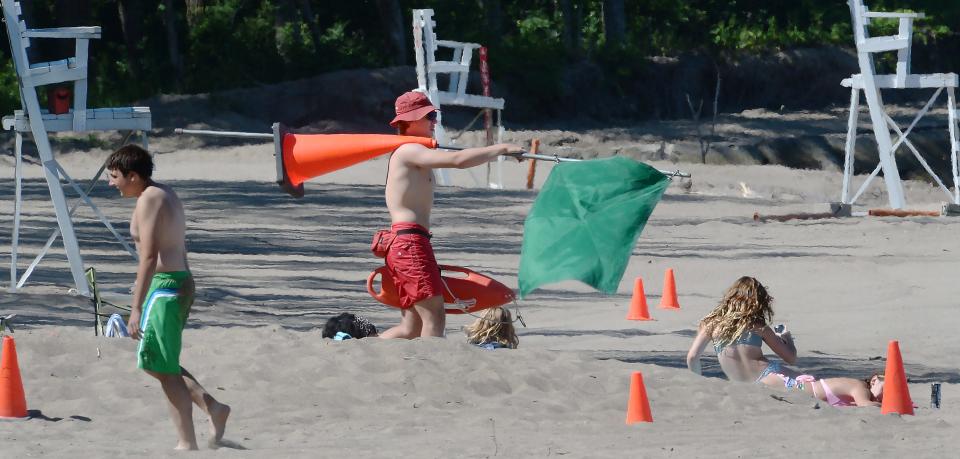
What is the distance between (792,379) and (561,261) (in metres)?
1.49

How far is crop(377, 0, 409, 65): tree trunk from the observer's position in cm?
3919

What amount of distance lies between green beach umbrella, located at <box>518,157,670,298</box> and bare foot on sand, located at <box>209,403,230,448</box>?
6.54 ft

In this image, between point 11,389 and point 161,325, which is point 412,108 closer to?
point 161,325

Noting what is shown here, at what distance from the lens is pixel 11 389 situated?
7.92 metres

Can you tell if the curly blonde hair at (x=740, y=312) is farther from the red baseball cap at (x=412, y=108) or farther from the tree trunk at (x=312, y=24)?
the tree trunk at (x=312, y=24)

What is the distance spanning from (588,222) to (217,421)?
2.46 metres

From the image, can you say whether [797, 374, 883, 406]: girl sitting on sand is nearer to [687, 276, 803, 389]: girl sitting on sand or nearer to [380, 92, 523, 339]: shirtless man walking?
[687, 276, 803, 389]: girl sitting on sand

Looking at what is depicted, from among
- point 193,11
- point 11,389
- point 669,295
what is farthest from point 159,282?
point 193,11

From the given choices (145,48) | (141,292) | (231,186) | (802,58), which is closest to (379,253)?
(141,292)

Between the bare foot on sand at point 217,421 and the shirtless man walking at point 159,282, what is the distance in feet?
0.41

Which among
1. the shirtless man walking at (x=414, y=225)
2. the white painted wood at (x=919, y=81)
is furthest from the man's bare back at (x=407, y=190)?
the white painted wood at (x=919, y=81)

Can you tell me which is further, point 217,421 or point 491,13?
point 491,13

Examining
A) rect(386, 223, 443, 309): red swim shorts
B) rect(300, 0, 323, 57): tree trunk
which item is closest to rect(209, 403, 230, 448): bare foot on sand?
rect(386, 223, 443, 309): red swim shorts

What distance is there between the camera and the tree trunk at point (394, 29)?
39.2m
